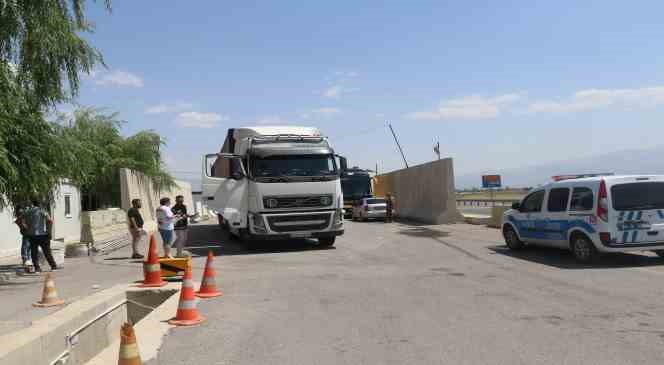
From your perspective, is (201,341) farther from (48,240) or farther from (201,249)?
(201,249)

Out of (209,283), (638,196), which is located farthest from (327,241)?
(638,196)

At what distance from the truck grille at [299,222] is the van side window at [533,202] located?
5163 mm

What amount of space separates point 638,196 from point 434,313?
6.26 meters

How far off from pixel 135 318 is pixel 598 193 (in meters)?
8.94

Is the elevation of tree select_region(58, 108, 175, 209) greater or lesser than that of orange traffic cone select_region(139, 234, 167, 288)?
greater

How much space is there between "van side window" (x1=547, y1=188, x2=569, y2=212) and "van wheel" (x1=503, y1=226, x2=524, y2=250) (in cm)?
166

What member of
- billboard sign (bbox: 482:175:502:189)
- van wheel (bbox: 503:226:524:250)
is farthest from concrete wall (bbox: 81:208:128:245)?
billboard sign (bbox: 482:175:502:189)

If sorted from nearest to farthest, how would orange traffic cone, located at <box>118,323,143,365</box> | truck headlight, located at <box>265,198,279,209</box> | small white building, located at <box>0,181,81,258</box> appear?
orange traffic cone, located at <box>118,323,143,365</box> → truck headlight, located at <box>265,198,279,209</box> → small white building, located at <box>0,181,81,258</box>

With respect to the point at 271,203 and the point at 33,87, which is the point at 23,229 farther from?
the point at 271,203

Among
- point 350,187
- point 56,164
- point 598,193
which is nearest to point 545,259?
point 598,193

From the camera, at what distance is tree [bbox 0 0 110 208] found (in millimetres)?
10484

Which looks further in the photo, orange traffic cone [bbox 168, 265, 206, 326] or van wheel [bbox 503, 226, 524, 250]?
van wheel [bbox 503, 226, 524, 250]

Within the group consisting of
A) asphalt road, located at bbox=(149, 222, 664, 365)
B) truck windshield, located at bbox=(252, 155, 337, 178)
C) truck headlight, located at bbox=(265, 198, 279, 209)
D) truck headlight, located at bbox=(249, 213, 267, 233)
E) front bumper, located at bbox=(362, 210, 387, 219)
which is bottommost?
asphalt road, located at bbox=(149, 222, 664, 365)

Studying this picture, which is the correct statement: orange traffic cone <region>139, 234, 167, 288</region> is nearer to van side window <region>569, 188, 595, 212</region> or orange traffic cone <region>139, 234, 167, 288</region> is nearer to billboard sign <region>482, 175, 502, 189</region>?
van side window <region>569, 188, 595, 212</region>
